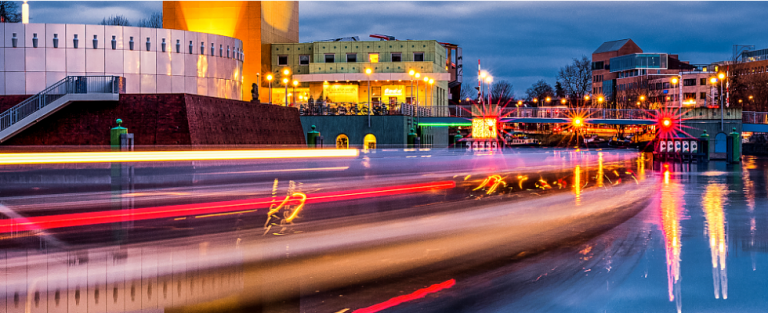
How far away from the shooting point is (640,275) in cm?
826

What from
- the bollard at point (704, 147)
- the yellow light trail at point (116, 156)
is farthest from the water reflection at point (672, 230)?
the bollard at point (704, 147)

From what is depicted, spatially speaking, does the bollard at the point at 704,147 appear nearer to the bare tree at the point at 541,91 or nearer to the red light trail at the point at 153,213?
the red light trail at the point at 153,213

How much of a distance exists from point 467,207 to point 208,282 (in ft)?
27.9

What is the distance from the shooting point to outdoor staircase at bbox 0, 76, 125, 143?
3145 cm

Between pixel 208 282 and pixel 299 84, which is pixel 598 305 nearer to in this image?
pixel 208 282

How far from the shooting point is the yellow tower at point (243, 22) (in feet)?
230

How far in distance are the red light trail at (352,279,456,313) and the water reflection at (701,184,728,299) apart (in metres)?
2.80

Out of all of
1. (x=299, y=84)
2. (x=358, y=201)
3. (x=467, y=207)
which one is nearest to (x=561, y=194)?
(x=467, y=207)

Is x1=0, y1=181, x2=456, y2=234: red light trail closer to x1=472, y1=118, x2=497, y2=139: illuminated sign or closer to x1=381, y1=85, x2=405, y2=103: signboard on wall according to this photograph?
x1=472, y1=118, x2=497, y2=139: illuminated sign

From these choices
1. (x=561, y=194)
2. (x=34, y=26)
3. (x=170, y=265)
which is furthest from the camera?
(x=34, y=26)

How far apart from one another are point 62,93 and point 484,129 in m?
28.6

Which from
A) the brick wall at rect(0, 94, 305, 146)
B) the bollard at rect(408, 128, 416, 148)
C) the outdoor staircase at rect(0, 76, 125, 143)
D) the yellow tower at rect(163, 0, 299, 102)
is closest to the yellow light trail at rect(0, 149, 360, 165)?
the brick wall at rect(0, 94, 305, 146)

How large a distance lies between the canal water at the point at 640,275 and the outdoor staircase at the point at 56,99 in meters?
25.9

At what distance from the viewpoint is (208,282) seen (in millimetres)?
7938
